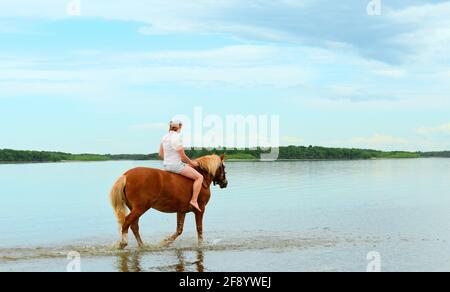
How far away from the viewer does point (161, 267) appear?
11219mm

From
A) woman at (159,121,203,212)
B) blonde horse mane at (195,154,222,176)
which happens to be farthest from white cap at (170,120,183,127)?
blonde horse mane at (195,154,222,176)

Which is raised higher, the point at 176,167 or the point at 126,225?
the point at 176,167

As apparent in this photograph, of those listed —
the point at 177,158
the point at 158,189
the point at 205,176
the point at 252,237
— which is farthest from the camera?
the point at 252,237

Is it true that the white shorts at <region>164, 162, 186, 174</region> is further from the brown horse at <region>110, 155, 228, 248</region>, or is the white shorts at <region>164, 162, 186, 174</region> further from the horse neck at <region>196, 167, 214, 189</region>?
the horse neck at <region>196, 167, 214, 189</region>

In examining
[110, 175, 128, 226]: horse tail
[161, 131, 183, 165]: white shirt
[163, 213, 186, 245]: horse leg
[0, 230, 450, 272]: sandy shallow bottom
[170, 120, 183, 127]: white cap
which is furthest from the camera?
[163, 213, 186, 245]: horse leg

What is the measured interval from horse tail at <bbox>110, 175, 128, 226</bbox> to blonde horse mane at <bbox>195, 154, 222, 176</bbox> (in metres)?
2.16

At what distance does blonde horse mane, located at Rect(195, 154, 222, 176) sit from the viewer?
47.4 feet

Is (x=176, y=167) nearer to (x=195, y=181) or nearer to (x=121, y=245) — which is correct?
(x=195, y=181)

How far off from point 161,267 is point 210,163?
3906mm

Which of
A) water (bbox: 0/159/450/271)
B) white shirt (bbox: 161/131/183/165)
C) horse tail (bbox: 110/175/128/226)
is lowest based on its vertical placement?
water (bbox: 0/159/450/271)

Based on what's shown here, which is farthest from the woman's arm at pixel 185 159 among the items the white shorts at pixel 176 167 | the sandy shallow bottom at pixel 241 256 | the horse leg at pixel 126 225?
the sandy shallow bottom at pixel 241 256

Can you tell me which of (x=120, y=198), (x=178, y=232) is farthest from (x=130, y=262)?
(x=178, y=232)
